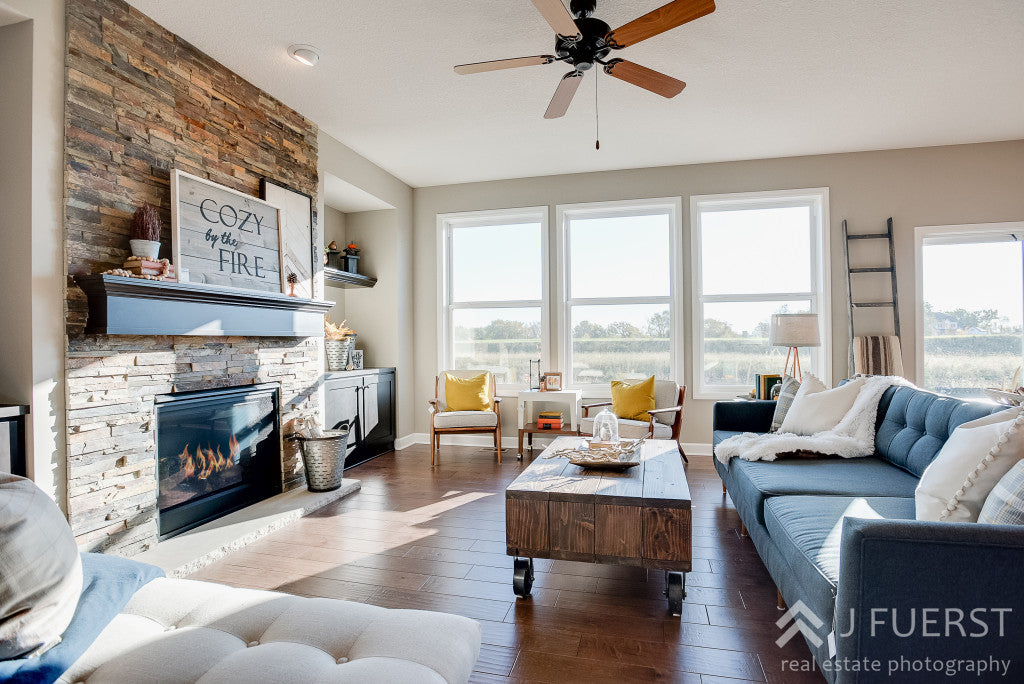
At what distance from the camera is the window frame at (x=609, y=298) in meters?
5.42

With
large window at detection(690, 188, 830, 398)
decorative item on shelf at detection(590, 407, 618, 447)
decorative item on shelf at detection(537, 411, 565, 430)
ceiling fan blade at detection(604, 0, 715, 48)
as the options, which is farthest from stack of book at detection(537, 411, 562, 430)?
ceiling fan blade at detection(604, 0, 715, 48)

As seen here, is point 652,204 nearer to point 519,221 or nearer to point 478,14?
point 519,221

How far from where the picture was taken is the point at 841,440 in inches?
112

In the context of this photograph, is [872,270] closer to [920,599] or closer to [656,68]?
[656,68]

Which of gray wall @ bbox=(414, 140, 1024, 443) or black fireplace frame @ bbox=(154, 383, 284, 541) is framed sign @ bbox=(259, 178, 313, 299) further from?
gray wall @ bbox=(414, 140, 1024, 443)

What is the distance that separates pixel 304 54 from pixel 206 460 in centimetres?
246

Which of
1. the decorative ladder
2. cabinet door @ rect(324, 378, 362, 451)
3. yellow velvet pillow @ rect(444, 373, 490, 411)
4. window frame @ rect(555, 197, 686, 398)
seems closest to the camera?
cabinet door @ rect(324, 378, 362, 451)

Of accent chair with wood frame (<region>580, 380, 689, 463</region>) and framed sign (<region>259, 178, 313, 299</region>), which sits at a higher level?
framed sign (<region>259, 178, 313, 299</region>)

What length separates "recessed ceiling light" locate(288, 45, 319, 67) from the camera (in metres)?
3.20

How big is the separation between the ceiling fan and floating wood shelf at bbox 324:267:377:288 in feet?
8.29

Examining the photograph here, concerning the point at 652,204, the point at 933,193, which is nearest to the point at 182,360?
the point at 652,204

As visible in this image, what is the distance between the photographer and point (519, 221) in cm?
588

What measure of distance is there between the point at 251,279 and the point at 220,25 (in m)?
1.44

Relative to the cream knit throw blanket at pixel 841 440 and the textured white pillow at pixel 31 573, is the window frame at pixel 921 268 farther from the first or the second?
the textured white pillow at pixel 31 573
